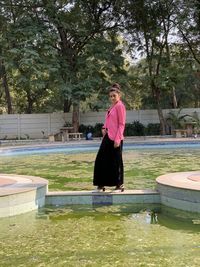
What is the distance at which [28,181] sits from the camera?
5.74 metres

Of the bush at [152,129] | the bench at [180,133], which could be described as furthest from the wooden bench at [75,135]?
the bench at [180,133]

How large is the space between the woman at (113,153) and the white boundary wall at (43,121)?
1552cm

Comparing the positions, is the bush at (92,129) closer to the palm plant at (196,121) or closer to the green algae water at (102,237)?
the palm plant at (196,121)

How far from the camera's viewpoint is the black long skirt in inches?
210

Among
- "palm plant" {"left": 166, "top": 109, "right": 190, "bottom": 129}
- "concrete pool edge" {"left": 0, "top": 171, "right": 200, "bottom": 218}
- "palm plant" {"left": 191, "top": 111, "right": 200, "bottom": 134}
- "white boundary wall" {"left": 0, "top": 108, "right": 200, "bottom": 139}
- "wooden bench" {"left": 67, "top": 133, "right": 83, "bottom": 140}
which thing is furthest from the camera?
"white boundary wall" {"left": 0, "top": 108, "right": 200, "bottom": 139}

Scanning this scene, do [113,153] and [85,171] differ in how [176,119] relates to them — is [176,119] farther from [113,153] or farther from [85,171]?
[113,153]

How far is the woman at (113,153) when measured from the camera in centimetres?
533

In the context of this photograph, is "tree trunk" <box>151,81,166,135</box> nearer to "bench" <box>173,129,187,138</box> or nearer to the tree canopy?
the tree canopy

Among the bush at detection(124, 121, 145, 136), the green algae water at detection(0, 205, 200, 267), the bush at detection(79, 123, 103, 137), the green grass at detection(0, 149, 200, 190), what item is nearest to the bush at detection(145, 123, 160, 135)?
the bush at detection(124, 121, 145, 136)

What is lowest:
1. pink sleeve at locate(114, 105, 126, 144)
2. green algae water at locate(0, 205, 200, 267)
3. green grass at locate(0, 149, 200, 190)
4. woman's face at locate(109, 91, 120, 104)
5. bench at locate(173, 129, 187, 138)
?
green algae water at locate(0, 205, 200, 267)

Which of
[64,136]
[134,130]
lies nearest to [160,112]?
[134,130]

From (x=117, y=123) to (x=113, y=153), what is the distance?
368 mm

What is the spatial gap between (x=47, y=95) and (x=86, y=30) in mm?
5955

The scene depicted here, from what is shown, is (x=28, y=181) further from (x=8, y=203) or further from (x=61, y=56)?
(x=61, y=56)
